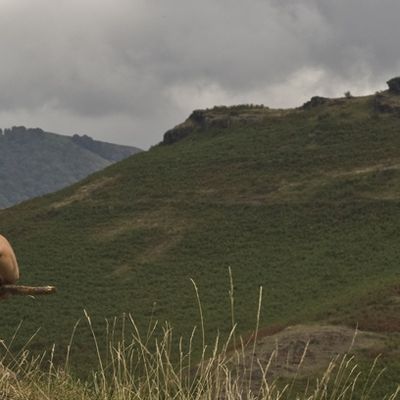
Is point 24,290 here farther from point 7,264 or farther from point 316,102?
point 316,102

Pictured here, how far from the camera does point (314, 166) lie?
7588 centimetres

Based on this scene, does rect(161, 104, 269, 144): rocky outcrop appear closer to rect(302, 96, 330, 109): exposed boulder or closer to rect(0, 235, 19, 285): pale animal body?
rect(302, 96, 330, 109): exposed boulder

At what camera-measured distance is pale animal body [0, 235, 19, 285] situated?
10.8 feet

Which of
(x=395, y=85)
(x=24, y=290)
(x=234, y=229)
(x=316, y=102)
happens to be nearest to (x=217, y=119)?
(x=316, y=102)

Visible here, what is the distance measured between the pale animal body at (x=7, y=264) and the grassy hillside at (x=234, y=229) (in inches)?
1149

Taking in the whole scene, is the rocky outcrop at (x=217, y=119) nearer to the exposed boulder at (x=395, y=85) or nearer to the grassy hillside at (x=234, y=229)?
the grassy hillside at (x=234, y=229)

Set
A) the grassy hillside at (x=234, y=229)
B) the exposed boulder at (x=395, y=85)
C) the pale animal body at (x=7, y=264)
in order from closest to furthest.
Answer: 1. the pale animal body at (x=7, y=264)
2. the grassy hillside at (x=234, y=229)
3. the exposed boulder at (x=395, y=85)

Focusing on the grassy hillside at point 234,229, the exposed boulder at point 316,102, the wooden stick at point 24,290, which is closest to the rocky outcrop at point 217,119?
the grassy hillside at point 234,229

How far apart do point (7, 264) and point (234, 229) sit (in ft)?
204

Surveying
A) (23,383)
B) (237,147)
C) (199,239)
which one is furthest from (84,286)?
(23,383)

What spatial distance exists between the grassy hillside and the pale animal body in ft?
95.8

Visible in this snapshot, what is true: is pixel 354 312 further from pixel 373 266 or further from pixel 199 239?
pixel 199 239

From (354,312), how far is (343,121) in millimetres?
54993

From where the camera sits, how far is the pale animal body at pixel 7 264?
3285 mm
